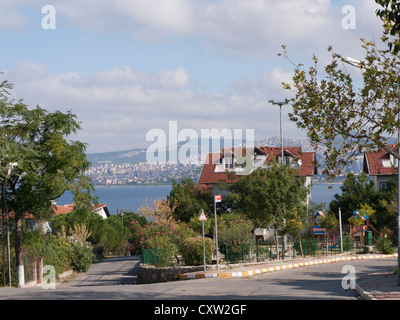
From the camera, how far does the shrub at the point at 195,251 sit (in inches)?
1085

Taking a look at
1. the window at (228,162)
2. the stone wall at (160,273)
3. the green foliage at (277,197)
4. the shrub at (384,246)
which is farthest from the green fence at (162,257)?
the window at (228,162)

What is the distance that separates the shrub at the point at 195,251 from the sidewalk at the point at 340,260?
1.19m

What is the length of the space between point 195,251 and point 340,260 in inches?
450

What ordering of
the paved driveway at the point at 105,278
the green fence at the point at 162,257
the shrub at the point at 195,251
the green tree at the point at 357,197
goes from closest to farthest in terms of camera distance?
1. the shrub at the point at 195,251
2. the green fence at the point at 162,257
3. the paved driveway at the point at 105,278
4. the green tree at the point at 357,197

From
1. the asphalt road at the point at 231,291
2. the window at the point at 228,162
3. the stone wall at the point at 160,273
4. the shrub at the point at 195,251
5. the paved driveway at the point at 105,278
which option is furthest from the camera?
the window at the point at 228,162

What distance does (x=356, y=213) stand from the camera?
43.3 meters

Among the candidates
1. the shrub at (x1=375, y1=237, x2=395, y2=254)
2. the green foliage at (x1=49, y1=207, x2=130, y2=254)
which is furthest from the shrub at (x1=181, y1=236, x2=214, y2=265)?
the green foliage at (x1=49, y1=207, x2=130, y2=254)

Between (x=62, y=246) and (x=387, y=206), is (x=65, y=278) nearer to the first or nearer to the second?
(x=62, y=246)

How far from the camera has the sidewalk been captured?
1614 centimetres

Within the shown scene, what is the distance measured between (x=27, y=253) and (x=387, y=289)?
17.7 metres

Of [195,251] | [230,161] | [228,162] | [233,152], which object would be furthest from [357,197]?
[195,251]

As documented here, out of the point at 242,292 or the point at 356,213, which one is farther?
the point at 356,213

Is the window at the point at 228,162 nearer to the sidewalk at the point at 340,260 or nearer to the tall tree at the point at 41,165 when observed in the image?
the sidewalk at the point at 340,260
